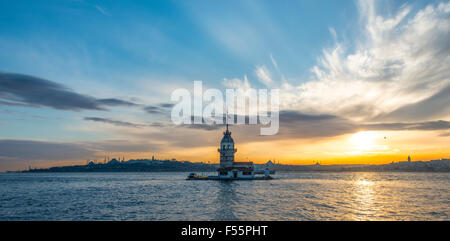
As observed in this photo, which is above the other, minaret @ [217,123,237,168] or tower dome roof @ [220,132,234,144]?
tower dome roof @ [220,132,234,144]

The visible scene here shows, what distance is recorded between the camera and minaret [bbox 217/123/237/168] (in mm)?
120938

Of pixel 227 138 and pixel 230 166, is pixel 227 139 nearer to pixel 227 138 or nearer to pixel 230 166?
pixel 227 138

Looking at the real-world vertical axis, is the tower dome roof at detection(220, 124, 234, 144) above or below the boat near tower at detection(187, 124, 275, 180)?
above

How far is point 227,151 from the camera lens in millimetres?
121250

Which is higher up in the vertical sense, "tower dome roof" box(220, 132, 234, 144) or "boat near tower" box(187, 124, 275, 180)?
"tower dome roof" box(220, 132, 234, 144)

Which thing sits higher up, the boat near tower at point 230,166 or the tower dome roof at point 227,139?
the tower dome roof at point 227,139

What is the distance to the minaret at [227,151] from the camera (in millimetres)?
120938

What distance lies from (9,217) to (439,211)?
5862 cm

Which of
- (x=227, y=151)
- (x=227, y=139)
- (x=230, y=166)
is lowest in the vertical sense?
(x=230, y=166)

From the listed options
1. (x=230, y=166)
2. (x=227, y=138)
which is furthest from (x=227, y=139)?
(x=230, y=166)
